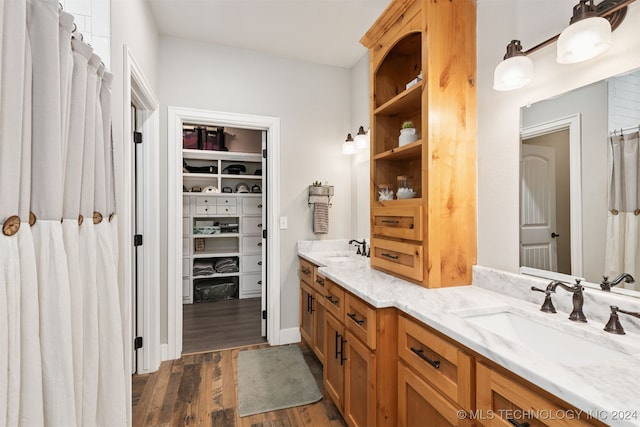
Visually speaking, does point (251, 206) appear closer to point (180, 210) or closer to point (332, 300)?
point (180, 210)

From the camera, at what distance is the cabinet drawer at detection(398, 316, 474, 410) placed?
963 mm

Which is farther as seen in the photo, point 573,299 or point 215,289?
point 215,289

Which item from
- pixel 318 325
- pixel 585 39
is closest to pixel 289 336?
pixel 318 325

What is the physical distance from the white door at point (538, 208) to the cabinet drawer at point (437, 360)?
25.7 inches

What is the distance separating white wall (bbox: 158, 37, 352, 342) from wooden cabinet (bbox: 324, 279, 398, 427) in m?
1.15

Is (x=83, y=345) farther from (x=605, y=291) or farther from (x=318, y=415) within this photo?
(x=605, y=291)

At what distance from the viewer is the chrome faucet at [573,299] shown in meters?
1.08

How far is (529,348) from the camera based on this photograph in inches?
45.1

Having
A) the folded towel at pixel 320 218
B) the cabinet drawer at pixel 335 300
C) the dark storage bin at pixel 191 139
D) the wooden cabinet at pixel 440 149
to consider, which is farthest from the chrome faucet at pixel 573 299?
the dark storage bin at pixel 191 139

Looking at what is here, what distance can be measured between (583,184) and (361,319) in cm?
109

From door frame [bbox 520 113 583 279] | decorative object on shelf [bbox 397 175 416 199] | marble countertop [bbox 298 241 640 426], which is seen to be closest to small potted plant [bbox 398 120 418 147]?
decorative object on shelf [bbox 397 175 416 199]

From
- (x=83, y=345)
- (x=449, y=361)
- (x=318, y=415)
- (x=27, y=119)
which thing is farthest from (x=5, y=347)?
(x=318, y=415)

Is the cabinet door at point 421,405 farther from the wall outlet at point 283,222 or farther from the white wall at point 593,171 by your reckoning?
the wall outlet at point 283,222

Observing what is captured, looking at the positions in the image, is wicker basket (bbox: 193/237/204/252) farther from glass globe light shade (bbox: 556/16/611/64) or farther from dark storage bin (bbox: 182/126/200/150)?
glass globe light shade (bbox: 556/16/611/64)
